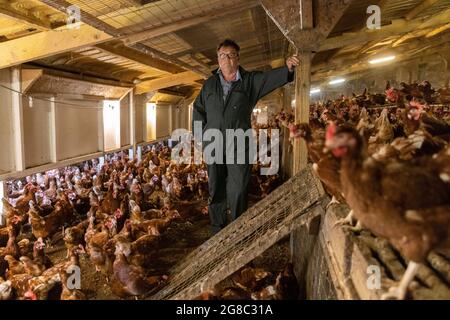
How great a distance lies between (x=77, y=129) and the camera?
606 centimetres

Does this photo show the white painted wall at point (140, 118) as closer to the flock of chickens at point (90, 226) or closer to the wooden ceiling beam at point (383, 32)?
the flock of chickens at point (90, 226)

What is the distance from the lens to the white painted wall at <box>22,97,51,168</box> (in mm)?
4605

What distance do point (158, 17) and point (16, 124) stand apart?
243 cm

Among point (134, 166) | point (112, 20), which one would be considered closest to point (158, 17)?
point (112, 20)

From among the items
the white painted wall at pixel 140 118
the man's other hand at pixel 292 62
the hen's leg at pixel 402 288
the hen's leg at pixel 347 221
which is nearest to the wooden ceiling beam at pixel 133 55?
the white painted wall at pixel 140 118

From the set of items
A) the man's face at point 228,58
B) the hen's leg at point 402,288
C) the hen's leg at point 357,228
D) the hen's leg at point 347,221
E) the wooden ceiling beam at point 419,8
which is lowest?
the hen's leg at point 402,288

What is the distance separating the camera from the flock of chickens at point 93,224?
8.82ft

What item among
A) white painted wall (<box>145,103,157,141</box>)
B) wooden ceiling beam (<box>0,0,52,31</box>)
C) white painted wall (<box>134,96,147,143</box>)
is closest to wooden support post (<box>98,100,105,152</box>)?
white painted wall (<box>134,96,147,143</box>)

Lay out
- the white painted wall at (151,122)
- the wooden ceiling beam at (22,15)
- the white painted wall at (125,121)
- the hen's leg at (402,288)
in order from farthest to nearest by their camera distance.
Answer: the white painted wall at (151,122), the white painted wall at (125,121), the wooden ceiling beam at (22,15), the hen's leg at (402,288)

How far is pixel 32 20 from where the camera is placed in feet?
9.74

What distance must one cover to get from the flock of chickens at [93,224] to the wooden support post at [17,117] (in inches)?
21.9

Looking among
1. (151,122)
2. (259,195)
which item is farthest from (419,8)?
(151,122)

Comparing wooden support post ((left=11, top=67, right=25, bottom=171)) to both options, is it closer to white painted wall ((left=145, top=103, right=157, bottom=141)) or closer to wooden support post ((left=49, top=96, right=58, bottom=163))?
wooden support post ((left=49, top=96, right=58, bottom=163))

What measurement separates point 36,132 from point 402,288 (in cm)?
509
